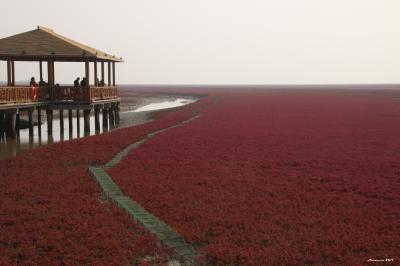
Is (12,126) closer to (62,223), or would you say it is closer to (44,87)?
(44,87)

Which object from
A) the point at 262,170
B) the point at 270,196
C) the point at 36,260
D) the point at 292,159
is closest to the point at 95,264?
the point at 36,260

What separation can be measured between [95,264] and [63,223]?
264 centimetres

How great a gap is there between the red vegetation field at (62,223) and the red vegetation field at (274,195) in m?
1.05

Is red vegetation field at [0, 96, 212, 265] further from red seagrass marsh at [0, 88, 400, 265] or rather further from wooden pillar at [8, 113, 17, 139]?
wooden pillar at [8, 113, 17, 139]

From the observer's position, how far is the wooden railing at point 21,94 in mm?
25828

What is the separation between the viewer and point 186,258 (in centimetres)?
872

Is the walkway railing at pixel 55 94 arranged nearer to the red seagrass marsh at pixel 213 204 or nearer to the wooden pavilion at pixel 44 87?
the wooden pavilion at pixel 44 87

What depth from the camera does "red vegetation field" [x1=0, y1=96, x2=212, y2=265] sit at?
346 inches

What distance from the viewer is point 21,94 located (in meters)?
27.6

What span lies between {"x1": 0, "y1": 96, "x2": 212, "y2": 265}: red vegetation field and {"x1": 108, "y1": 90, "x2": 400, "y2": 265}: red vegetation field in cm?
105

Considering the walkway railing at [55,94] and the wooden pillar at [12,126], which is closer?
the walkway railing at [55,94]

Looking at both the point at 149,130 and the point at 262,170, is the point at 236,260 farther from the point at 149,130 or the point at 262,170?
the point at 149,130

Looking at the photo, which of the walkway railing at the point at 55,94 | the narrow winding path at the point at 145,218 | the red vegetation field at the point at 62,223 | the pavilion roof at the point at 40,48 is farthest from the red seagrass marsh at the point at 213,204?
the pavilion roof at the point at 40,48

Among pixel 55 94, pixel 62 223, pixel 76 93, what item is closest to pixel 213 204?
pixel 62 223
